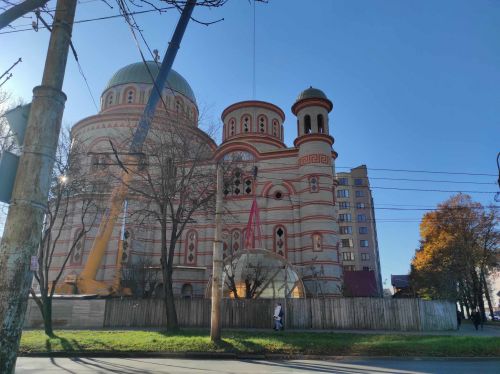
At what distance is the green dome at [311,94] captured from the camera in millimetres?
31453

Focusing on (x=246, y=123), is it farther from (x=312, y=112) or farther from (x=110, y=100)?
(x=110, y=100)

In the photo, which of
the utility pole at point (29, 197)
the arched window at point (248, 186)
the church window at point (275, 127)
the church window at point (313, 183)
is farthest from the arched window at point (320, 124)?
the utility pole at point (29, 197)

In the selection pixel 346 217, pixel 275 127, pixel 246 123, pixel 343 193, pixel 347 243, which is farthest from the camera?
pixel 343 193

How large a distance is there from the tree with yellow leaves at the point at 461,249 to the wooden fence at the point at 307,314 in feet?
47.6

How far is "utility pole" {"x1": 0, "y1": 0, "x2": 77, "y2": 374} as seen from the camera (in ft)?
10.8

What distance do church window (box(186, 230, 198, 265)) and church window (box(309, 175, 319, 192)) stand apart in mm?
10647

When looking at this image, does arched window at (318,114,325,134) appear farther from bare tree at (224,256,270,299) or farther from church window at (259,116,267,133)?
bare tree at (224,256,270,299)

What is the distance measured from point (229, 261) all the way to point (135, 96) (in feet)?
72.0

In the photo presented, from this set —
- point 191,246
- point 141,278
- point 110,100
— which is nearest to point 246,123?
point 191,246

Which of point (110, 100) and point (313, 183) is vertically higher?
point (110, 100)

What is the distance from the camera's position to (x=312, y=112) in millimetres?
31219

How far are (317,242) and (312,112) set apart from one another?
1078cm

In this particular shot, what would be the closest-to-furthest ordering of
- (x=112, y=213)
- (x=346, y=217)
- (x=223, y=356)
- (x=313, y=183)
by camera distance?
(x=223, y=356) < (x=112, y=213) < (x=313, y=183) < (x=346, y=217)

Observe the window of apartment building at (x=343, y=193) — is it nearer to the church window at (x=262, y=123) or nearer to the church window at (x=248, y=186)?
the church window at (x=262, y=123)
